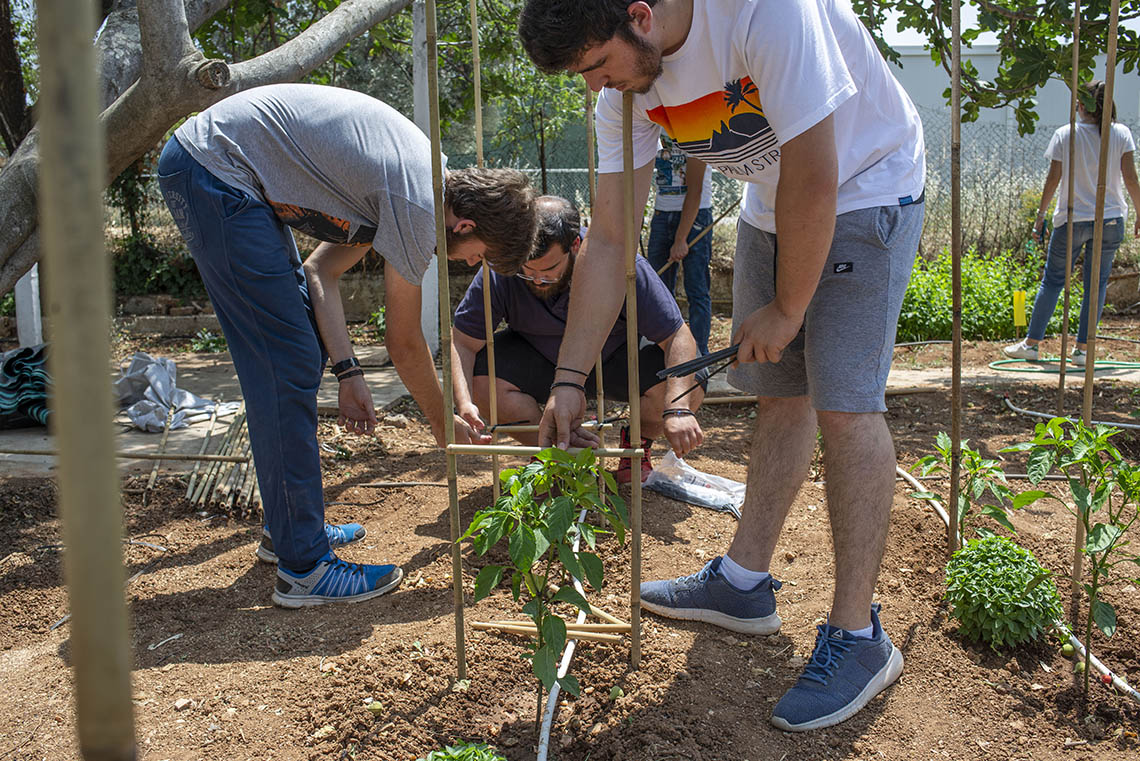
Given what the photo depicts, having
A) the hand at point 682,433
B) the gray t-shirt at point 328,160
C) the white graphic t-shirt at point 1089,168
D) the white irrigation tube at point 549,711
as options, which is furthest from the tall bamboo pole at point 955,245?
the white graphic t-shirt at point 1089,168

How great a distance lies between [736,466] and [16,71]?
4.66 metres

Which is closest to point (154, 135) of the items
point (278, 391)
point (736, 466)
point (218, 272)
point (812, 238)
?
point (218, 272)

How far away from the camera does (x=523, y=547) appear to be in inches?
62.9

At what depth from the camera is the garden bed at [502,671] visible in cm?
179

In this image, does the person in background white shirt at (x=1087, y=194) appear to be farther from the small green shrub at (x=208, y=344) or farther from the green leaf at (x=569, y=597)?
the small green shrub at (x=208, y=344)

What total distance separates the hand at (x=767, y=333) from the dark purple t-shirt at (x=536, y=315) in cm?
110

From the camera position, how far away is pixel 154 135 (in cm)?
290

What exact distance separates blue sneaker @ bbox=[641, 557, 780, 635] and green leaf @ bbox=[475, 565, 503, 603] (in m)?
0.69

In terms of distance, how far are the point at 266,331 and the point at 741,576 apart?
142cm

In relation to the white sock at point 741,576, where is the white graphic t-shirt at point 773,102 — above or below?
above

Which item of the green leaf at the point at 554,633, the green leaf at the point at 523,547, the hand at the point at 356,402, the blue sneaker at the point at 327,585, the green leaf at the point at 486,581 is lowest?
the blue sneaker at the point at 327,585

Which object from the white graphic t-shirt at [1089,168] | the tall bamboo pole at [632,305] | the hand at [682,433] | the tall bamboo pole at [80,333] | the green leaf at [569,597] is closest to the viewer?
the tall bamboo pole at [80,333]

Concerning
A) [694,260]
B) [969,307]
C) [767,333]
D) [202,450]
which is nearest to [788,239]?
[767,333]

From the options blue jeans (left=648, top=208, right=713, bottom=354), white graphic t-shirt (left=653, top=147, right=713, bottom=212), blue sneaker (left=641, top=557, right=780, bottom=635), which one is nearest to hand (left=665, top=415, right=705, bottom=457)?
blue sneaker (left=641, top=557, right=780, bottom=635)
